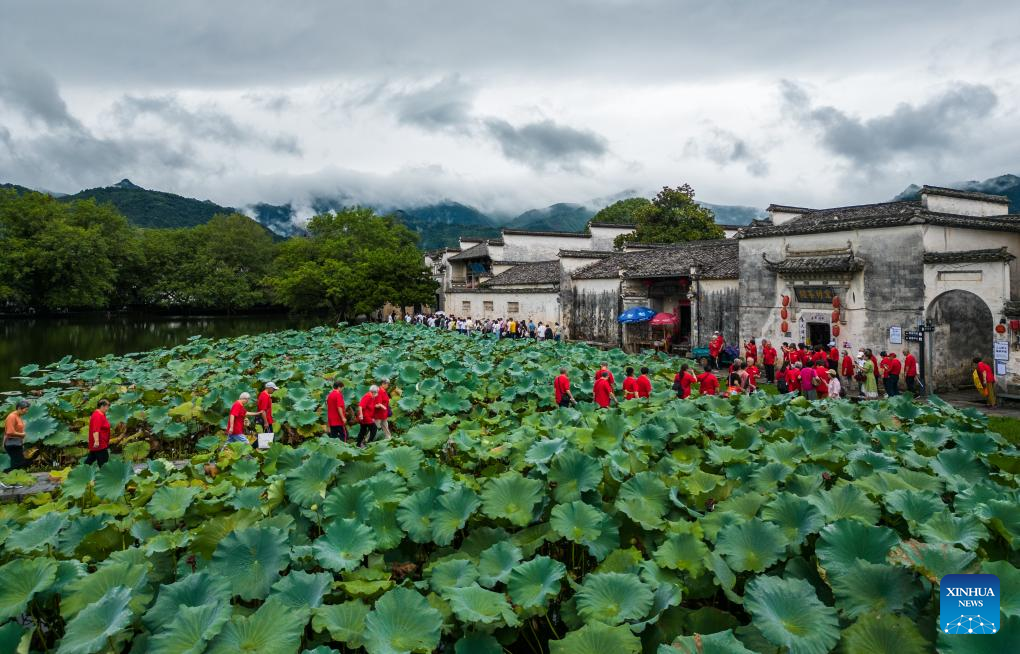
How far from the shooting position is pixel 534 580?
3.34m

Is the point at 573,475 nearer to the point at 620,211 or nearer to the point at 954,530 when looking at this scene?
the point at 954,530

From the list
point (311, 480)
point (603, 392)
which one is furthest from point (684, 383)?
point (311, 480)

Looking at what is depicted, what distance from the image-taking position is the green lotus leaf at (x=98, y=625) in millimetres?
2836

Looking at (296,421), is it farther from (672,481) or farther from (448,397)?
(672,481)

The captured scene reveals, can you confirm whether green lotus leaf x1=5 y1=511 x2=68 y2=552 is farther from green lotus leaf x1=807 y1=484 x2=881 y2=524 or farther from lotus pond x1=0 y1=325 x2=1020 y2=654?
green lotus leaf x1=807 y1=484 x2=881 y2=524

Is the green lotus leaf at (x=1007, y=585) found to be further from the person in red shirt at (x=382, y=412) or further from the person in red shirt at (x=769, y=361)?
the person in red shirt at (x=769, y=361)

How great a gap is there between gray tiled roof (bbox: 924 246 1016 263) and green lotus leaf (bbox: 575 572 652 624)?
43.4 feet

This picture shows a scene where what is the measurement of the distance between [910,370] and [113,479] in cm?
1457

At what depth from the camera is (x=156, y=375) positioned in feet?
49.4

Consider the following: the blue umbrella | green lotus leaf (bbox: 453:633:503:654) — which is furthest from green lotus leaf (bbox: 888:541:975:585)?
the blue umbrella

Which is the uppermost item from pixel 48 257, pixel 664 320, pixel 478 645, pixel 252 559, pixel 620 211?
pixel 620 211

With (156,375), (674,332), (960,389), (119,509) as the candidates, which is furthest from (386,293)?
(119,509)

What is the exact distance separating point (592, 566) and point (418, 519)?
126cm

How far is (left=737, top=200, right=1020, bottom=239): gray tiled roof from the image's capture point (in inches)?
576
